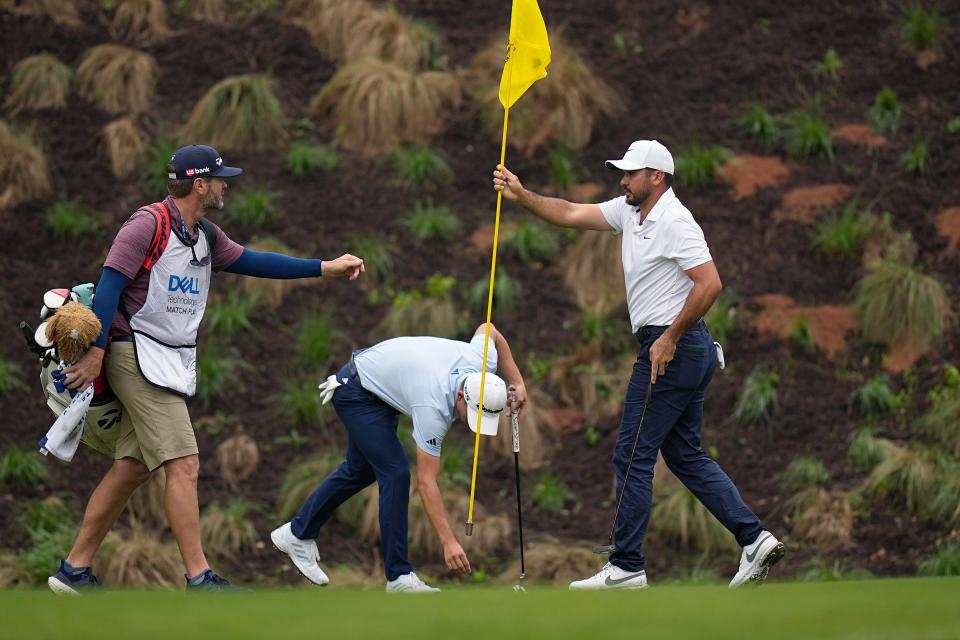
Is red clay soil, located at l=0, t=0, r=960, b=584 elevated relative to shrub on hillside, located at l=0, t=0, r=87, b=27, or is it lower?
lower

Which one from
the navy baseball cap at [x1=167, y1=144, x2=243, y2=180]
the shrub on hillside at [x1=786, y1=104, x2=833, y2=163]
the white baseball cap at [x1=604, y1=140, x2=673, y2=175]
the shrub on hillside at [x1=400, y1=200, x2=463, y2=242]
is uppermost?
the white baseball cap at [x1=604, y1=140, x2=673, y2=175]

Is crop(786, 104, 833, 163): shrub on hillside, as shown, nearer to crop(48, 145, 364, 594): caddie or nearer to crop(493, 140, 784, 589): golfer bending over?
crop(493, 140, 784, 589): golfer bending over

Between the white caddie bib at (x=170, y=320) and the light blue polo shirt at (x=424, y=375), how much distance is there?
3.42 ft

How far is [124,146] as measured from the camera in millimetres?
13352

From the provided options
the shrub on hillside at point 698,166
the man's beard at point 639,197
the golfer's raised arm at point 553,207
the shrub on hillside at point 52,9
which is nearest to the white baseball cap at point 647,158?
the man's beard at point 639,197

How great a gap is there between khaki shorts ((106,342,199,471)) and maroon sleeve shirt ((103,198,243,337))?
0.47 feet

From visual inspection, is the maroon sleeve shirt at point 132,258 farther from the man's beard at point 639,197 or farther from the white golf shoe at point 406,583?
the man's beard at point 639,197

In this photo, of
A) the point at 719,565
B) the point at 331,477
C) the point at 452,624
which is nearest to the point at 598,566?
the point at 719,565

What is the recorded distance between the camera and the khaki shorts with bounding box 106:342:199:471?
729 cm

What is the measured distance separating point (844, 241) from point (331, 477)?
18.7 feet

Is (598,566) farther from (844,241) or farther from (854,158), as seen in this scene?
(854,158)

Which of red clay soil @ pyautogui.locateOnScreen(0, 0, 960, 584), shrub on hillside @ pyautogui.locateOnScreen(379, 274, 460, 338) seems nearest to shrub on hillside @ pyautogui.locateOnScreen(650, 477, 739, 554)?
red clay soil @ pyautogui.locateOnScreen(0, 0, 960, 584)

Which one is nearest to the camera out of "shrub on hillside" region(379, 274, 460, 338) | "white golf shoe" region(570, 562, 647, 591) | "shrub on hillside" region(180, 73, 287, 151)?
"white golf shoe" region(570, 562, 647, 591)

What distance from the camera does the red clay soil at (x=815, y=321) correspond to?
11.8 meters
